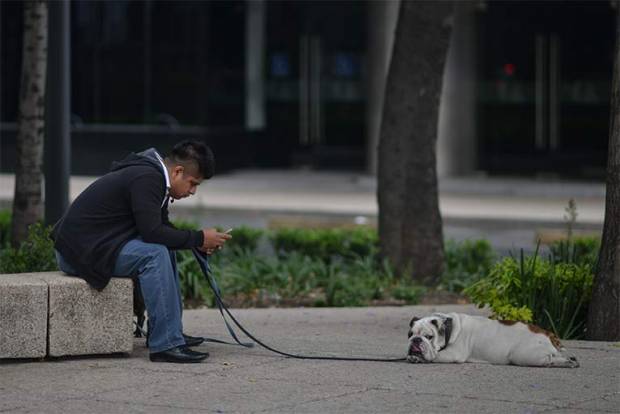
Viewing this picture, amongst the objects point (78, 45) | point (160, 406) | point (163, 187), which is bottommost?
point (160, 406)

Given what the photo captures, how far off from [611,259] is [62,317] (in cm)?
348

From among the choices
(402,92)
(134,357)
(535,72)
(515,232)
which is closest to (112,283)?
(134,357)

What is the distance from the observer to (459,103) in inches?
1149

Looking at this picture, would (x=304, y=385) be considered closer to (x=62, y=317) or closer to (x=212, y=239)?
(x=212, y=239)

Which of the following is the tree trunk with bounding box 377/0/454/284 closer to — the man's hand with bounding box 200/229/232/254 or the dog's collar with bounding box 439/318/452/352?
the dog's collar with bounding box 439/318/452/352

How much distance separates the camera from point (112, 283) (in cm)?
852

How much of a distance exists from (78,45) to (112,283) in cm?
2138

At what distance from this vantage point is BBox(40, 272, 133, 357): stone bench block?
27.8 feet

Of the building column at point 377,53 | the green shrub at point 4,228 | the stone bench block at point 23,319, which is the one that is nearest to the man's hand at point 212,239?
the stone bench block at point 23,319

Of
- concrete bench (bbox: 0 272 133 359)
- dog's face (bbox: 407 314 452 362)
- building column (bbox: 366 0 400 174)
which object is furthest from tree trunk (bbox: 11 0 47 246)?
building column (bbox: 366 0 400 174)

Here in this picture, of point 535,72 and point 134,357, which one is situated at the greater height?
point 535,72

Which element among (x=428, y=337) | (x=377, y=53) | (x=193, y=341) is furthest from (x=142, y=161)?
(x=377, y=53)

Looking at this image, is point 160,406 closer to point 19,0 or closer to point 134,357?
point 134,357

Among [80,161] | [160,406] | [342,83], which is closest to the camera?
[160,406]
